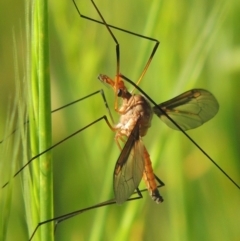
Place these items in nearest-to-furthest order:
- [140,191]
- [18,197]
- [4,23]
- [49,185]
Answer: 1. [49,185]
2. [140,191]
3. [18,197]
4. [4,23]

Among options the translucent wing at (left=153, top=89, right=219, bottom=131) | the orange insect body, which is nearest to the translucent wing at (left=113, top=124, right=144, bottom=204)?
the orange insect body

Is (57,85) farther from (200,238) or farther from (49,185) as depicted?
(49,185)

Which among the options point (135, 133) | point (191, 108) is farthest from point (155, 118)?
point (135, 133)

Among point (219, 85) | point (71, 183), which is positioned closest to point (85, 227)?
point (71, 183)

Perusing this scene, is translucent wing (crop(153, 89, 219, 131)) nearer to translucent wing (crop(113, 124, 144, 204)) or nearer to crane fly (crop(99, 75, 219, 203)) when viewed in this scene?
crane fly (crop(99, 75, 219, 203))

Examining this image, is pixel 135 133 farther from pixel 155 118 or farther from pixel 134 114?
pixel 155 118

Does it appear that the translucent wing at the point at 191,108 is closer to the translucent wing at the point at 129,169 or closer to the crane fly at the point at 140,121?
the crane fly at the point at 140,121

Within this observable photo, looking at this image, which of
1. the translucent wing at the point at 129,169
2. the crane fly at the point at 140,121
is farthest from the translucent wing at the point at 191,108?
the translucent wing at the point at 129,169
